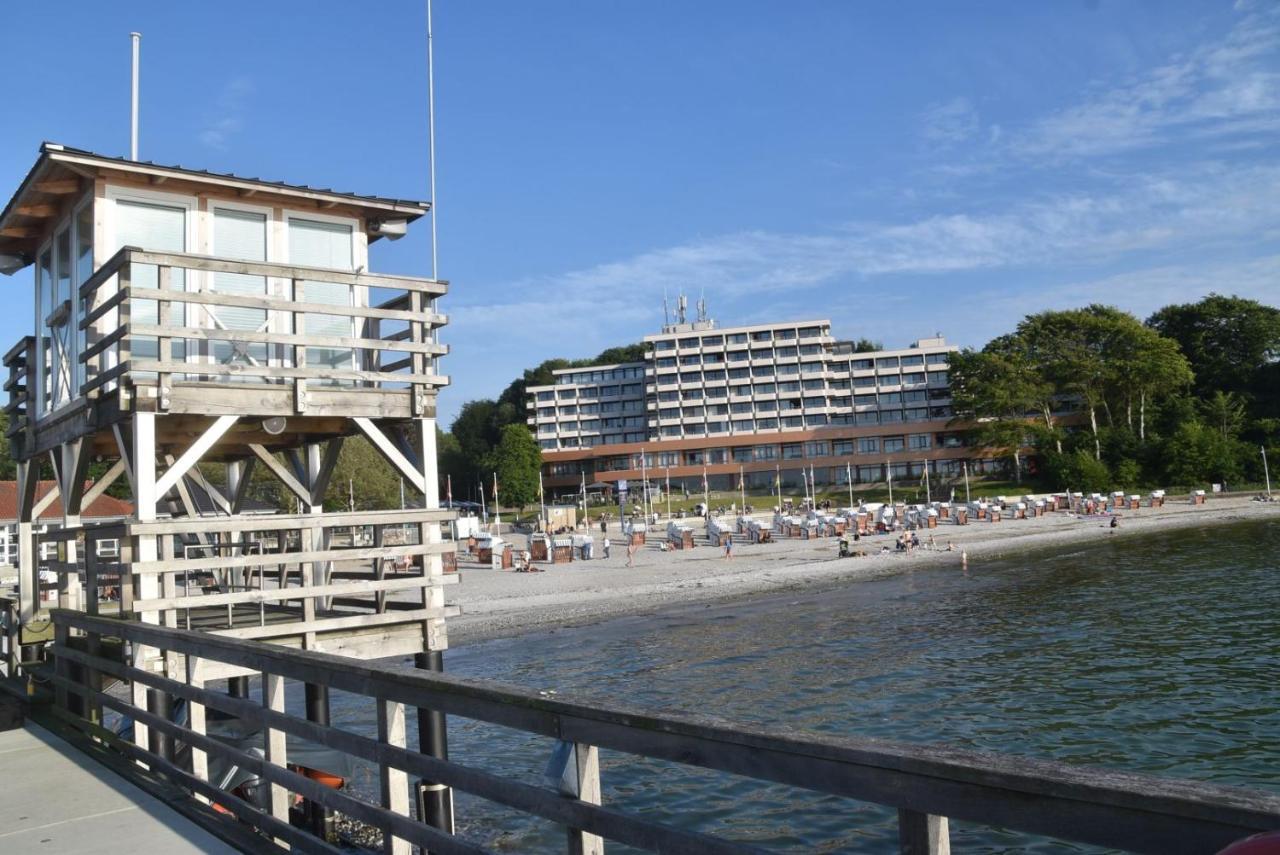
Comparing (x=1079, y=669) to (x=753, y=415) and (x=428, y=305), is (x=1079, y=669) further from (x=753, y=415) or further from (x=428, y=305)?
(x=753, y=415)

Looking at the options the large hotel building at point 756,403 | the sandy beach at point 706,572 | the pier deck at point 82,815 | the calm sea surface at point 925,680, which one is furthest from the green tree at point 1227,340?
the pier deck at point 82,815

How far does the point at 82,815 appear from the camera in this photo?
6086 mm

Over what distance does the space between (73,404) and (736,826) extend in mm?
8595

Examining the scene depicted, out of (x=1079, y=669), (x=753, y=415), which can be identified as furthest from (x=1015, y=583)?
(x=753, y=415)

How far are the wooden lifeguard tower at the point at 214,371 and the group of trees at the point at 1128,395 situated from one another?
84038 millimetres

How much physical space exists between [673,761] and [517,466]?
109412 millimetres

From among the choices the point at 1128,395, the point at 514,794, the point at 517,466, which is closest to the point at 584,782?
the point at 514,794

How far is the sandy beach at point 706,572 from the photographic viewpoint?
3447 cm

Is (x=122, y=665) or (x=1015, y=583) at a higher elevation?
(x=122, y=665)

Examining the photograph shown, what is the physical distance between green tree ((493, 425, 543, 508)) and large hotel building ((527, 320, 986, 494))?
12.6 m

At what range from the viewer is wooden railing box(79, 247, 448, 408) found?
326 inches

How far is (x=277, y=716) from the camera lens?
5285 mm

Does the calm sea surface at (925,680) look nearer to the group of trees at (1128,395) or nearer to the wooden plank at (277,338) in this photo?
the wooden plank at (277,338)

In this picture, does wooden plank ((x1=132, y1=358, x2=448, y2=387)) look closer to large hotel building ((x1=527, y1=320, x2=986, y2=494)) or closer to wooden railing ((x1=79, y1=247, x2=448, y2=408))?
wooden railing ((x1=79, y1=247, x2=448, y2=408))
